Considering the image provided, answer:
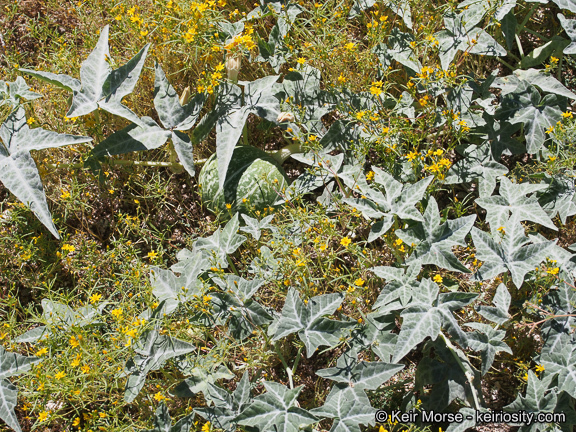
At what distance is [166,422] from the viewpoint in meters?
2.50

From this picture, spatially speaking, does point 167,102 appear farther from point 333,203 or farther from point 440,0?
point 440,0

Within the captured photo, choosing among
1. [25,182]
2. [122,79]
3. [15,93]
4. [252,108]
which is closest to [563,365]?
[252,108]

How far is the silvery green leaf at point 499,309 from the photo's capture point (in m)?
2.47

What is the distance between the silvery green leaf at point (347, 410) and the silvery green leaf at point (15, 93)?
2.35 meters

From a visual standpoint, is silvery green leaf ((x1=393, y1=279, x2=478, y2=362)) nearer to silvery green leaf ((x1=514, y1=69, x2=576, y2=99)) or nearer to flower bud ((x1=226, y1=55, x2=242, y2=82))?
silvery green leaf ((x1=514, y1=69, x2=576, y2=99))

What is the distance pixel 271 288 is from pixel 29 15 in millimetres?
2806

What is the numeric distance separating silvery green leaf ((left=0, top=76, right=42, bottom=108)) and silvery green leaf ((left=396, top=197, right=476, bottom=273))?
225 cm

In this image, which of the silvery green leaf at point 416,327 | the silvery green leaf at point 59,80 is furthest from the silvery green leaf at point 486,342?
the silvery green leaf at point 59,80

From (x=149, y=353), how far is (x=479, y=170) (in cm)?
208

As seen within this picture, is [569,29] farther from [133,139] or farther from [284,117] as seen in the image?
[133,139]

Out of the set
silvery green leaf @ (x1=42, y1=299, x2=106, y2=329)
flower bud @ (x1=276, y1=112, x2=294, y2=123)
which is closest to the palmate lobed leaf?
silvery green leaf @ (x1=42, y1=299, x2=106, y2=329)

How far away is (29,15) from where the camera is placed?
3801 millimetres

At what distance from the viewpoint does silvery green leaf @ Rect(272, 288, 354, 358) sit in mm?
2414

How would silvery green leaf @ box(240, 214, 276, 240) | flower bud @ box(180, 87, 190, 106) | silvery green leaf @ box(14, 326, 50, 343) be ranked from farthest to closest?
1. flower bud @ box(180, 87, 190, 106)
2. silvery green leaf @ box(240, 214, 276, 240)
3. silvery green leaf @ box(14, 326, 50, 343)
